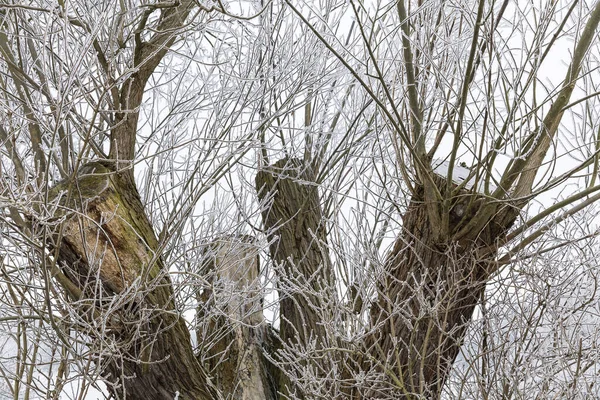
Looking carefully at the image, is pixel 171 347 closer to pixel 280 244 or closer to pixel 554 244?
pixel 280 244

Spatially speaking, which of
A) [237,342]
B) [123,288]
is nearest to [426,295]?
[123,288]

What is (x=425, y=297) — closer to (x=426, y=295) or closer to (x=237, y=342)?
(x=426, y=295)

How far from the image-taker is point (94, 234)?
3.65 metres

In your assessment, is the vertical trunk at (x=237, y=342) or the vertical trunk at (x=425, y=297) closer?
the vertical trunk at (x=425, y=297)

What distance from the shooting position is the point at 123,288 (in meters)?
3.68

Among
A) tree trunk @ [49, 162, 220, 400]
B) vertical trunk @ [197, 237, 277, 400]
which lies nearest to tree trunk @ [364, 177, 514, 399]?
Result: tree trunk @ [49, 162, 220, 400]

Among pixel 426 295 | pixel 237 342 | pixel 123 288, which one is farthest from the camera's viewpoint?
pixel 237 342

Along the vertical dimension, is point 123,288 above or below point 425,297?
below

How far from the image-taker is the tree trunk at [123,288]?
3592mm

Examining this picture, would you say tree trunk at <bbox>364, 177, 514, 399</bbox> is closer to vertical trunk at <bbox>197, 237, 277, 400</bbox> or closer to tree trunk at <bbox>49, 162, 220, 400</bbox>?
tree trunk at <bbox>49, 162, 220, 400</bbox>

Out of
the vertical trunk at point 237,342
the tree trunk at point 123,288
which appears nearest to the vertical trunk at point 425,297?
the tree trunk at point 123,288

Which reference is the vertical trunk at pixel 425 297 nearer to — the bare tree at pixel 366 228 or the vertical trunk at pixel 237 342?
the bare tree at pixel 366 228

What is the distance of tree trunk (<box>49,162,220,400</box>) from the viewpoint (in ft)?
11.8

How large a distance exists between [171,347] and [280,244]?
1.83 m
